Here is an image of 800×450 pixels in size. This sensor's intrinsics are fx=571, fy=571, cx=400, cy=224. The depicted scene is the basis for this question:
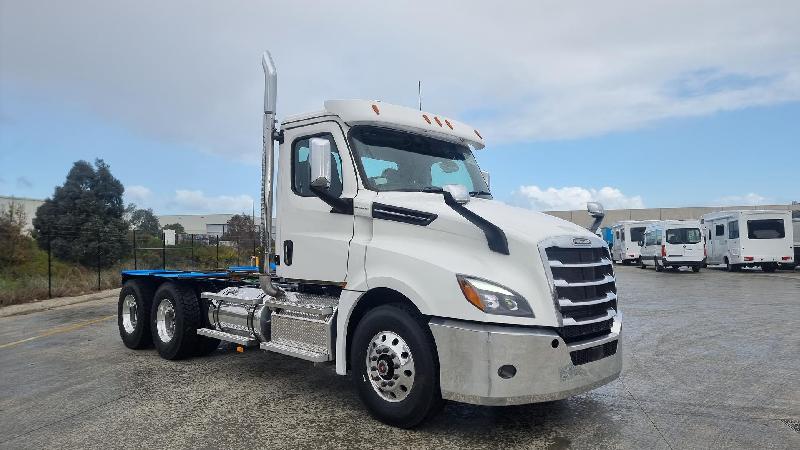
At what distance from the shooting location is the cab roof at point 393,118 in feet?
18.1

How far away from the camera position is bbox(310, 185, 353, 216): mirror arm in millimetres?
5324

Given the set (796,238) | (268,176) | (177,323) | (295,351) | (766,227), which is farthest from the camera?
(796,238)

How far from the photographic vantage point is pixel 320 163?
5074 millimetres

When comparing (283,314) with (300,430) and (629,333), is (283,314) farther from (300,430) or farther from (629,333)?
(629,333)

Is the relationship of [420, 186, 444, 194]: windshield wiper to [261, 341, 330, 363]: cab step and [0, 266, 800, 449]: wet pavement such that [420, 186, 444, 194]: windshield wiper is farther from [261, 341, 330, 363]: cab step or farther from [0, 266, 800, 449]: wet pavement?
[0, 266, 800, 449]: wet pavement

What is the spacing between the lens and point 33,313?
14227 millimetres

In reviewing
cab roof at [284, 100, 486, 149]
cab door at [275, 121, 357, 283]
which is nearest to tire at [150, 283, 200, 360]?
cab door at [275, 121, 357, 283]

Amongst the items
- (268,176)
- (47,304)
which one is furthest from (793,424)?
(47,304)

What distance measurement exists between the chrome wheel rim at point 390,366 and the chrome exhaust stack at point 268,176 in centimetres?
A: 186

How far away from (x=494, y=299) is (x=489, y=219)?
0.71 meters

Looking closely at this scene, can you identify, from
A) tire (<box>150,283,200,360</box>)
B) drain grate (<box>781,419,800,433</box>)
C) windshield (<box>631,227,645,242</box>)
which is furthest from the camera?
windshield (<box>631,227,645,242</box>)

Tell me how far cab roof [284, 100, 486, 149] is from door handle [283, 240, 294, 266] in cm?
133

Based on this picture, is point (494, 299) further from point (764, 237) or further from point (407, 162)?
point (764, 237)

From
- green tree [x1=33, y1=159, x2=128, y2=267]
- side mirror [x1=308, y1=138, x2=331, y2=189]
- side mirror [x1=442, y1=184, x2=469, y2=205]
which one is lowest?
side mirror [x1=442, y1=184, x2=469, y2=205]
